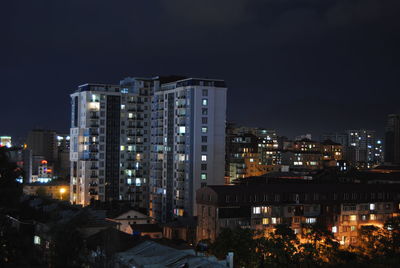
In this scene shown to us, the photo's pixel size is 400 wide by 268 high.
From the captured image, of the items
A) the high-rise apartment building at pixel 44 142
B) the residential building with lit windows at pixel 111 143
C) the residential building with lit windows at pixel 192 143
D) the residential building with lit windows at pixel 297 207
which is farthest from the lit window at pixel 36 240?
the high-rise apartment building at pixel 44 142

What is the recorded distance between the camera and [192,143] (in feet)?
167

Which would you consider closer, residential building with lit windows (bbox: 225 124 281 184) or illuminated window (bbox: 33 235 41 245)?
illuminated window (bbox: 33 235 41 245)

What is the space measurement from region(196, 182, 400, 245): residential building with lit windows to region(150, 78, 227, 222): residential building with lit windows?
32.0 feet

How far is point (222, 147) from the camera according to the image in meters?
51.9

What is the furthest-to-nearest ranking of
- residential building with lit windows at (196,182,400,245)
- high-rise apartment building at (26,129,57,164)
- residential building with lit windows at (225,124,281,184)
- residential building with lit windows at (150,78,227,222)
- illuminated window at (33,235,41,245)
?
high-rise apartment building at (26,129,57,164), residential building with lit windows at (225,124,281,184), residential building with lit windows at (150,78,227,222), residential building with lit windows at (196,182,400,245), illuminated window at (33,235,41,245)

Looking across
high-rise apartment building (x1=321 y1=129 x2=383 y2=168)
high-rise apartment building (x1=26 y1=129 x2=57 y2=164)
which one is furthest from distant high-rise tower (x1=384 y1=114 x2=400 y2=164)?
high-rise apartment building (x1=26 y1=129 x2=57 y2=164)

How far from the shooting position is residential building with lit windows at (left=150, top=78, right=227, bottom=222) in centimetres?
5078

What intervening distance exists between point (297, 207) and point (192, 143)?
13.3 m

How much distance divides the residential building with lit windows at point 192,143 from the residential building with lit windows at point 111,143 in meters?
6.63

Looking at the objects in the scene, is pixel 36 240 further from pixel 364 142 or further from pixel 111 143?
pixel 364 142

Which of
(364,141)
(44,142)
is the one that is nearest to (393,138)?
(364,141)

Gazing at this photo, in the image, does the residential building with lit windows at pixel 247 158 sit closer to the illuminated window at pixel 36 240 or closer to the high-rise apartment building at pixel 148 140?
the high-rise apartment building at pixel 148 140

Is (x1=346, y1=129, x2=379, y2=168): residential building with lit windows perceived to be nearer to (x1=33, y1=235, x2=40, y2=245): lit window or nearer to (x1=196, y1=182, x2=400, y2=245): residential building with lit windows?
(x1=196, y1=182, x2=400, y2=245): residential building with lit windows

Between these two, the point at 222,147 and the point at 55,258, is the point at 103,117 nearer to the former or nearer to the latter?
the point at 222,147
